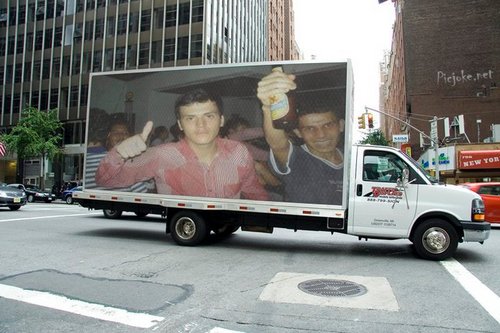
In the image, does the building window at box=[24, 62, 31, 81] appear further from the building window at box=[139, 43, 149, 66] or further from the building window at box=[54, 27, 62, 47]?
the building window at box=[139, 43, 149, 66]

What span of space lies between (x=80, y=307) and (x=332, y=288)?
10.7ft

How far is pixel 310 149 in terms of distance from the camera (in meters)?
8.83

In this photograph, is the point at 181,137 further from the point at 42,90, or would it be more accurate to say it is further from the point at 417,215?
the point at 42,90

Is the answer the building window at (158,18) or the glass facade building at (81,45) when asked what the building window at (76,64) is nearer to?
the glass facade building at (81,45)

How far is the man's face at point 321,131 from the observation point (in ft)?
28.6

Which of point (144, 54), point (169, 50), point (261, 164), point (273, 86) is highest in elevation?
point (169, 50)

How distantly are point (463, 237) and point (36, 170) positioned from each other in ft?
163


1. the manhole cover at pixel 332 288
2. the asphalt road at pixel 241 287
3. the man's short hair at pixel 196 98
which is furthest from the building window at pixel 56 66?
the manhole cover at pixel 332 288

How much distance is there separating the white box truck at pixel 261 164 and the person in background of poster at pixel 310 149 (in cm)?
2

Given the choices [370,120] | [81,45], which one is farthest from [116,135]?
[81,45]

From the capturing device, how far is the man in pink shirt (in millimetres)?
9305

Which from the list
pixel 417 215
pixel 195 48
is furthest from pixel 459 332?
pixel 195 48

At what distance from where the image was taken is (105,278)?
668 cm

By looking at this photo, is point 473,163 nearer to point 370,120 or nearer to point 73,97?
point 370,120
